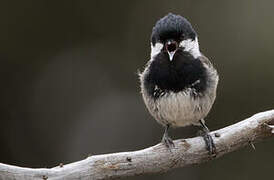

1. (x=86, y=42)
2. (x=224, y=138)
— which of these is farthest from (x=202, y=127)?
(x=86, y=42)

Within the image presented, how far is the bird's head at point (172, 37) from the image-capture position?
3791mm

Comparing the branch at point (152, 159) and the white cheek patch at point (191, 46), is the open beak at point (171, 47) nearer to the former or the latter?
the white cheek patch at point (191, 46)

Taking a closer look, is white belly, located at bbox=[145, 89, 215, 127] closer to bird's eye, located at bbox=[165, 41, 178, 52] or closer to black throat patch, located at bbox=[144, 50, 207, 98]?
black throat patch, located at bbox=[144, 50, 207, 98]

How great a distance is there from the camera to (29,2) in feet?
21.3

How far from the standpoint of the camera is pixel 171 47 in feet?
12.6

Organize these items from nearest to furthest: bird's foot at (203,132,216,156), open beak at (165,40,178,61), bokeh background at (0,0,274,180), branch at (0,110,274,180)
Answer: branch at (0,110,274,180), bird's foot at (203,132,216,156), open beak at (165,40,178,61), bokeh background at (0,0,274,180)

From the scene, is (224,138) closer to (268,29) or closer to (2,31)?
(268,29)

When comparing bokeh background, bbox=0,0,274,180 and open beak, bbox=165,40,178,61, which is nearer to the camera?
open beak, bbox=165,40,178,61

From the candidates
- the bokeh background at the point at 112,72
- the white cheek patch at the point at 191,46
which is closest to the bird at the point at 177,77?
the white cheek patch at the point at 191,46

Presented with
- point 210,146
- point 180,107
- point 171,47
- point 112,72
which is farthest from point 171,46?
point 112,72

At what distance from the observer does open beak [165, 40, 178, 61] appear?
12.5 feet

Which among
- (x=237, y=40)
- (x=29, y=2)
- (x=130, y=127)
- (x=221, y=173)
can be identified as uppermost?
(x=29, y=2)

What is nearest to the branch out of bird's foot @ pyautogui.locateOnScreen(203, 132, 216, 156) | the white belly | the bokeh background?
bird's foot @ pyautogui.locateOnScreen(203, 132, 216, 156)

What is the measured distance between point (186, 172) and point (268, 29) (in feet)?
5.81
